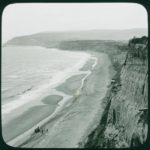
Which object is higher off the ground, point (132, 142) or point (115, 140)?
point (132, 142)

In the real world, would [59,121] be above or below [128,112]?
below

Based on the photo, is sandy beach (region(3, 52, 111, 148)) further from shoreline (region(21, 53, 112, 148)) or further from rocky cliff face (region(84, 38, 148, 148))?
rocky cliff face (region(84, 38, 148, 148))

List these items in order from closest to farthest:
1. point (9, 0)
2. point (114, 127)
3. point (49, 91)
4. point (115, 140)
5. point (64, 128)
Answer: point (9, 0) → point (115, 140) → point (114, 127) → point (64, 128) → point (49, 91)

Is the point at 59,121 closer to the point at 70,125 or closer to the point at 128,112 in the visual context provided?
the point at 70,125

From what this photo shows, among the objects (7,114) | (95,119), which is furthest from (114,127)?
(7,114)

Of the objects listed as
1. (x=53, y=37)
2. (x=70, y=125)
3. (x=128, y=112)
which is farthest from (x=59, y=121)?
(x=53, y=37)

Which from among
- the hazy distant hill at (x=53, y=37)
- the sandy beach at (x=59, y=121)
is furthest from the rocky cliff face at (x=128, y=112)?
the hazy distant hill at (x=53, y=37)

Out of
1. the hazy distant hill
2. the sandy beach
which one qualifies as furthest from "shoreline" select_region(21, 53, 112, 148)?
the hazy distant hill

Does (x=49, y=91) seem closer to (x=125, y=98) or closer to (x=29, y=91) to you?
(x=29, y=91)

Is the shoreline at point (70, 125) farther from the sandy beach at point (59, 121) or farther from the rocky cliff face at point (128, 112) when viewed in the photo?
the rocky cliff face at point (128, 112)
